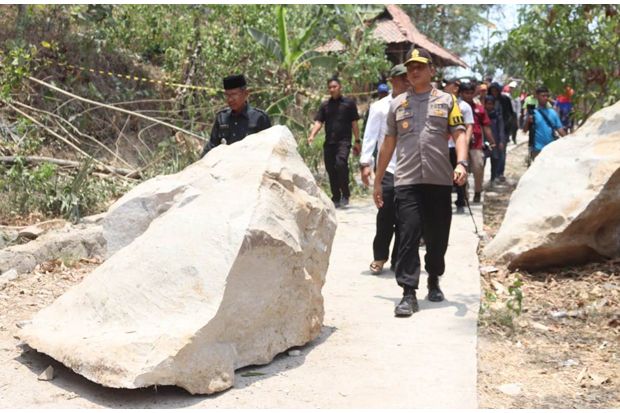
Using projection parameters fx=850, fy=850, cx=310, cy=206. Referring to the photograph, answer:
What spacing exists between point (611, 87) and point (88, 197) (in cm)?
736

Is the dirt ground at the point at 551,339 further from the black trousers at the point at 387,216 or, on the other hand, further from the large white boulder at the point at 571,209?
the black trousers at the point at 387,216

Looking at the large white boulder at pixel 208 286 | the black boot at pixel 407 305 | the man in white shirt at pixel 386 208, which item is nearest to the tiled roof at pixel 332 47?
the man in white shirt at pixel 386 208

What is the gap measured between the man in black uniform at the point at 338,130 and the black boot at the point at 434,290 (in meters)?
4.75

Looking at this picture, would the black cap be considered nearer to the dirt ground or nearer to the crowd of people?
the crowd of people

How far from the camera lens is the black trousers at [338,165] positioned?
11180mm

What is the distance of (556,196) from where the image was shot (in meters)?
7.57

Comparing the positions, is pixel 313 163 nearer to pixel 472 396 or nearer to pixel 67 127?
pixel 67 127

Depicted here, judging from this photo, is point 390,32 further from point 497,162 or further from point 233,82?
point 233,82

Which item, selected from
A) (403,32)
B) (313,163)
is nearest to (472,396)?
(313,163)

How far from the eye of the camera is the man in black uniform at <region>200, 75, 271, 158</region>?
6.84 m

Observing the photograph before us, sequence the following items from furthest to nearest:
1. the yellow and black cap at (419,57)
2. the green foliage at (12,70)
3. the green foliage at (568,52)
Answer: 1. the green foliage at (568,52)
2. the green foliage at (12,70)
3. the yellow and black cap at (419,57)

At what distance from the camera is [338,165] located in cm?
1119

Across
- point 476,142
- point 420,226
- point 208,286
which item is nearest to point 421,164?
point 420,226

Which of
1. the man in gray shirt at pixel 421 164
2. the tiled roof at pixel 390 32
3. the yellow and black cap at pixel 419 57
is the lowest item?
the man in gray shirt at pixel 421 164
